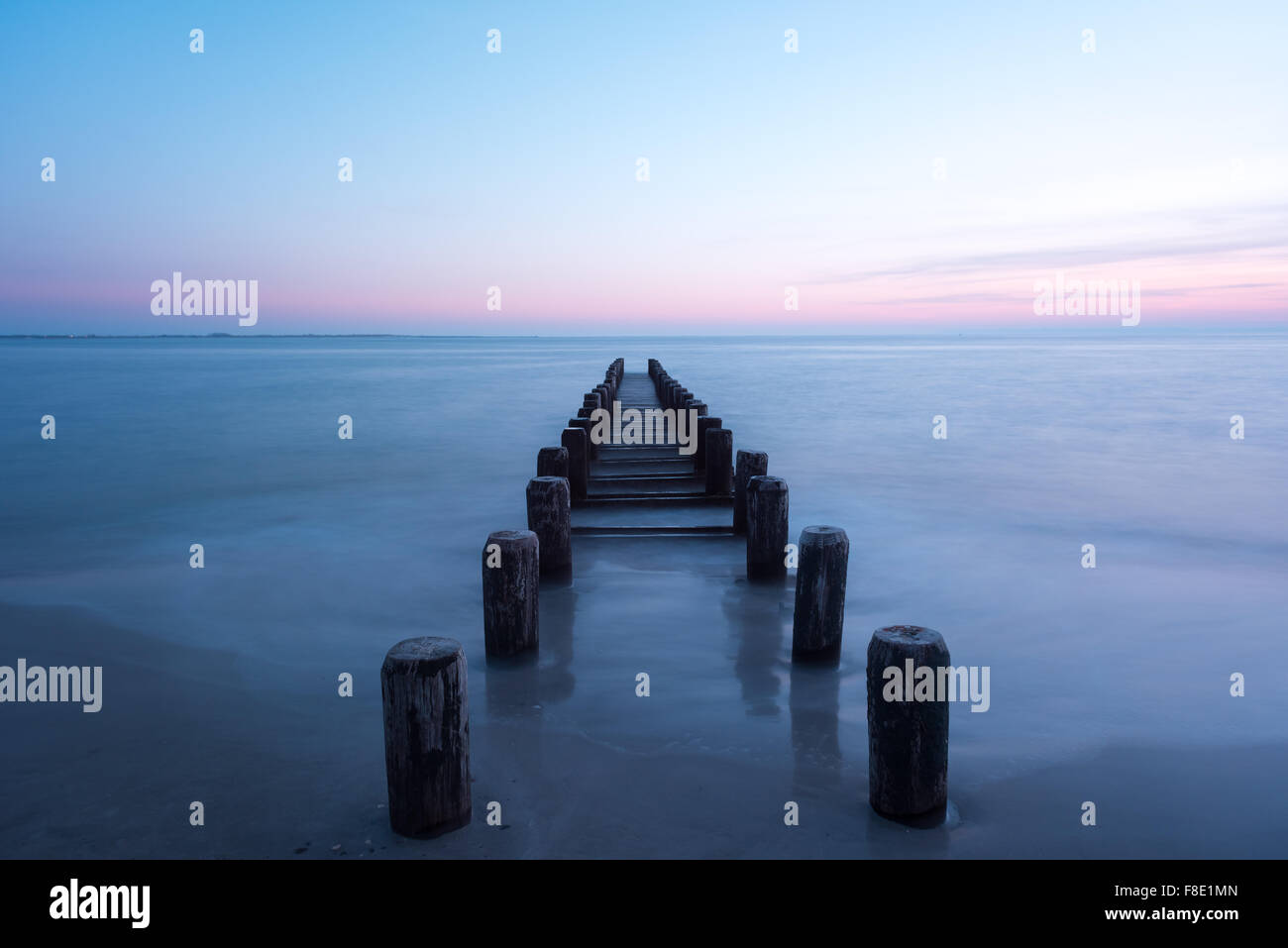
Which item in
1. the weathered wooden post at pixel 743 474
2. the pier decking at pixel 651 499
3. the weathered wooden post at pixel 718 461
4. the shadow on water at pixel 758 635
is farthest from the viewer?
the weathered wooden post at pixel 718 461

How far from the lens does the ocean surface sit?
3564mm

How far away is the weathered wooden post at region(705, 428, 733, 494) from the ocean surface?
105 cm

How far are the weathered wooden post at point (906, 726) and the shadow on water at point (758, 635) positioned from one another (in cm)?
124

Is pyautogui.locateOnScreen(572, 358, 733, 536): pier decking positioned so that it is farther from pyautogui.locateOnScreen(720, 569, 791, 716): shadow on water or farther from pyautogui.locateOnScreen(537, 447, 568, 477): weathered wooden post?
pyautogui.locateOnScreen(720, 569, 791, 716): shadow on water

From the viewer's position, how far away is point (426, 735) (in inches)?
124

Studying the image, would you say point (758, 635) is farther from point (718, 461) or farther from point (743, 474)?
point (718, 461)

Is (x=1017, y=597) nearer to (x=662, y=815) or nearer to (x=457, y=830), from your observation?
(x=662, y=815)

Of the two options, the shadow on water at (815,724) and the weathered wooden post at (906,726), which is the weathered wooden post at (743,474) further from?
the weathered wooden post at (906,726)

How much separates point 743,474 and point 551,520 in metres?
2.05

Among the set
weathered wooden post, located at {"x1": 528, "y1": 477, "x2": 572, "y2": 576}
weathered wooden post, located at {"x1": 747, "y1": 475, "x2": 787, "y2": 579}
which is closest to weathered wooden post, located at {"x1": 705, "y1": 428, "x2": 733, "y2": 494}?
weathered wooden post, located at {"x1": 747, "y1": 475, "x2": 787, "y2": 579}

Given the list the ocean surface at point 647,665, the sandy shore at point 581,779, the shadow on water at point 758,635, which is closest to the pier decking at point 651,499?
the ocean surface at point 647,665

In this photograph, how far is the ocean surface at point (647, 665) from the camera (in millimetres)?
3564
